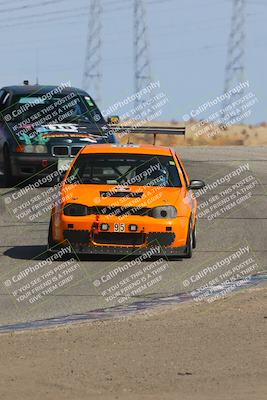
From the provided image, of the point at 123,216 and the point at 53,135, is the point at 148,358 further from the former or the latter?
the point at 53,135

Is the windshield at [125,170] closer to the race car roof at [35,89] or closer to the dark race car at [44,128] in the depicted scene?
the dark race car at [44,128]

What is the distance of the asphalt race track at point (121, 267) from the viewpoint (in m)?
11.1

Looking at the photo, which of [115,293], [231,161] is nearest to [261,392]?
[115,293]

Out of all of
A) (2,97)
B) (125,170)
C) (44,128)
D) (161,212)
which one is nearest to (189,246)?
(161,212)

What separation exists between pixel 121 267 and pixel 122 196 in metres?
1.01

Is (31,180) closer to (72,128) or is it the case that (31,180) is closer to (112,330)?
(72,128)

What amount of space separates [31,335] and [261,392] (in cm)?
270

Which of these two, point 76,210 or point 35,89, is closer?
point 76,210

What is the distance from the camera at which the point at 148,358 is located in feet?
26.7

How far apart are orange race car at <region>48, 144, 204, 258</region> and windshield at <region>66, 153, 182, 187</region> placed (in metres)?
0.02

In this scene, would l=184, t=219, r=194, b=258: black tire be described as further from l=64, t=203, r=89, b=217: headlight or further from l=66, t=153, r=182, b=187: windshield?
l=64, t=203, r=89, b=217: headlight

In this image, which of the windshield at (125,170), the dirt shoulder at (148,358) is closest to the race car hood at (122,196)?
the windshield at (125,170)

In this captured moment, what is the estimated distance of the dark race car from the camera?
2141 cm

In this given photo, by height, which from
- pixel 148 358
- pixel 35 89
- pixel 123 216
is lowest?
pixel 35 89
